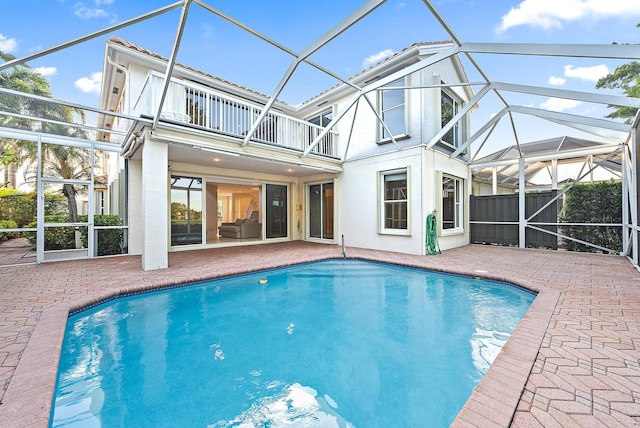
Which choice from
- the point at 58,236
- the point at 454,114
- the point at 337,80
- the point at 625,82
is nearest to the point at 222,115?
the point at 337,80

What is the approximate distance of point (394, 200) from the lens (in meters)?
8.74

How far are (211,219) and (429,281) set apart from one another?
9484 millimetres

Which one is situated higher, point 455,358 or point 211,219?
point 211,219

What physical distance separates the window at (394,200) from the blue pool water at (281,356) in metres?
3.59

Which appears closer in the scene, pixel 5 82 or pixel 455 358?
pixel 455 358

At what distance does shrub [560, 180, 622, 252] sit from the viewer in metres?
7.92

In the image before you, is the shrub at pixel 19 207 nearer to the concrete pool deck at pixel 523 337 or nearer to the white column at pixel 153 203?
the concrete pool deck at pixel 523 337

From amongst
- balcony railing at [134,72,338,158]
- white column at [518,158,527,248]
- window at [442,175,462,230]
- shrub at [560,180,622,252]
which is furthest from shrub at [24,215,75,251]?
shrub at [560,180,622,252]

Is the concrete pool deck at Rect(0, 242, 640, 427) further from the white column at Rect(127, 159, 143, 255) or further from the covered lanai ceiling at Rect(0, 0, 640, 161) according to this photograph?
the covered lanai ceiling at Rect(0, 0, 640, 161)

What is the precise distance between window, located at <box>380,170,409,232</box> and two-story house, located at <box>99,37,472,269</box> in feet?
0.11

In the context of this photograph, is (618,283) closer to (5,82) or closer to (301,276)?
(301,276)

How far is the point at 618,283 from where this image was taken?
15.7 ft

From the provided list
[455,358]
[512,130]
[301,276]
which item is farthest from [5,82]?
[512,130]

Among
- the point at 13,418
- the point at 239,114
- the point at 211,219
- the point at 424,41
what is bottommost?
the point at 13,418
